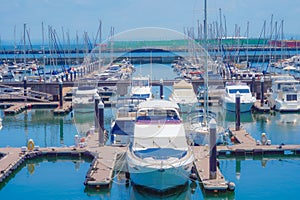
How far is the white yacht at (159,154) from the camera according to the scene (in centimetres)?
2345

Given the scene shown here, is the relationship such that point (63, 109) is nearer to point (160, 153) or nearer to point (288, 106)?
point (288, 106)

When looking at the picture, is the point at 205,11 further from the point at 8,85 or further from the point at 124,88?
the point at 8,85

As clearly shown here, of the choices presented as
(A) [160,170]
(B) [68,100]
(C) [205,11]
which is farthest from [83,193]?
(B) [68,100]

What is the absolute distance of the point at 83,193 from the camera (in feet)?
83.8

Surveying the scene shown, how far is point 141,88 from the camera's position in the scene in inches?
1907

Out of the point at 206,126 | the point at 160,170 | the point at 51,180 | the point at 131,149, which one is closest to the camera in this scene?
the point at 160,170

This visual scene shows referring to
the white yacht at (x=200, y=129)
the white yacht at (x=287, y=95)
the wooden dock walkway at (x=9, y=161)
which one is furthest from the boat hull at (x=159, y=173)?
the white yacht at (x=287, y=95)

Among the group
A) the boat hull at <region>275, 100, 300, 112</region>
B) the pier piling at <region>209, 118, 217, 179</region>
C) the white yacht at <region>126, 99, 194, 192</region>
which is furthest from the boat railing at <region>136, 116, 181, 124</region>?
the boat hull at <region>275, 100, 300, 112</region>

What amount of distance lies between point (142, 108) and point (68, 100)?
30.1 meters

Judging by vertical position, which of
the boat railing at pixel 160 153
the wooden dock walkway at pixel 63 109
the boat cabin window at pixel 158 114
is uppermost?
the boat cabin window at pixel 158 114

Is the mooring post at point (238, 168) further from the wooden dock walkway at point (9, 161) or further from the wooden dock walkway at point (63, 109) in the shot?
the wooden dock walkway at point (63, 109)

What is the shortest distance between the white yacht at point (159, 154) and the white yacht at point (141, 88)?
18.1 m

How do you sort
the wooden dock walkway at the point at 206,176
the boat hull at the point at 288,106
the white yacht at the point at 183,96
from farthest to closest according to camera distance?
the boat hull at the point at 288,106 → the white yacht at the point at 183,96 → the wooden dock walkway at the point at 206,176

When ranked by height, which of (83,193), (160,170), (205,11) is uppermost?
(205,11)
